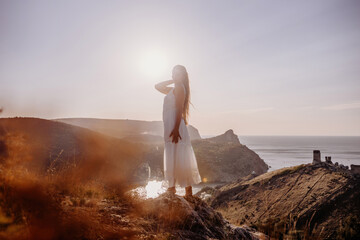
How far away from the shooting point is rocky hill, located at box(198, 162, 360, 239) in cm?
1404

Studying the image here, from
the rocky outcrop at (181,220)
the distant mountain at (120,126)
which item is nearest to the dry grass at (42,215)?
the rocky outcrop at (181,220)

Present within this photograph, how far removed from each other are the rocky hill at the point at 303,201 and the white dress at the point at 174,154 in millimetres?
8929

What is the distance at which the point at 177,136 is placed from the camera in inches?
186

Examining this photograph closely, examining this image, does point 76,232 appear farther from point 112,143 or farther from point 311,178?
point 112,143

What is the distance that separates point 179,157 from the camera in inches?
191

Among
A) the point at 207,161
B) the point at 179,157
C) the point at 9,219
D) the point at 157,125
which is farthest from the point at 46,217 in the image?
the point at 157,125

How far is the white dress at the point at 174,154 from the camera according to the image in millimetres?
4793

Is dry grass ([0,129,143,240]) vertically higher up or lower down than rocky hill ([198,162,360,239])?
higher up

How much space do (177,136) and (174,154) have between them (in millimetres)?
432

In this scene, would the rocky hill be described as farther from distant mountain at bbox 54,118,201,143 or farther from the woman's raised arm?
distant mountain at bbox 54,118,201,143

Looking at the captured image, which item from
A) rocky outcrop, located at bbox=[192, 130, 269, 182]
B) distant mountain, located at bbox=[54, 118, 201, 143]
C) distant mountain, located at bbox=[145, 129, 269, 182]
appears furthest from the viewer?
distant mountain, located at bbox=[54, 118, 201, 143]

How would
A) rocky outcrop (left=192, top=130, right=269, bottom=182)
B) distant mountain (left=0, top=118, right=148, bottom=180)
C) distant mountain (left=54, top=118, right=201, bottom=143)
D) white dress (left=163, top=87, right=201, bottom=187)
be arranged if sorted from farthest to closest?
distant mountain (left=54, top=118, right=201, bottom=143), rocky outcrop (left=192, top=130, right=269, bottom=182), distant mountain (left=0, top=118, right=148, bottom=180), white dress (left=163, top=87, right=201, bottom=187)

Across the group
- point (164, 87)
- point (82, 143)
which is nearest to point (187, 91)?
point (164, 87)

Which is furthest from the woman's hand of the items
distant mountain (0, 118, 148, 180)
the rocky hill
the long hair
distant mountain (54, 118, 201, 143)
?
distant mountain (54, 118, 201, 143)
